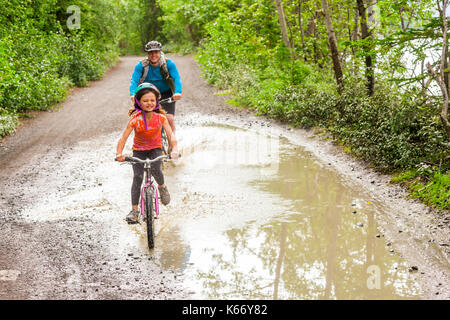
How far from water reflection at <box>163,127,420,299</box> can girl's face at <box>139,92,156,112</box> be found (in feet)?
5.66

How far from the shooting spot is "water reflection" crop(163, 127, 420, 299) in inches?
193

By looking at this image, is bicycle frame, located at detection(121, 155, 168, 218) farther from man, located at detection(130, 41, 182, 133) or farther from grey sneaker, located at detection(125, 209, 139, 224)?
man, located at detection(130, 41, 182, 133)

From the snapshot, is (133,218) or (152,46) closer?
(133,218)

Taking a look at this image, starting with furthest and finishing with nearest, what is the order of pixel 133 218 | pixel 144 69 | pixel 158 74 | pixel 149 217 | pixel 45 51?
1. pixel 45 51
2. pixel 158 74
3. pixel 144 69
4. pixel 133 218
5. pixel 149 217

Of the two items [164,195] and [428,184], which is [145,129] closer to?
[164,195]

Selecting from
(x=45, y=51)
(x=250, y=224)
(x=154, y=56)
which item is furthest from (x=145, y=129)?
(x=45, y=51)

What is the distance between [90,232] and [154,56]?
3264mm

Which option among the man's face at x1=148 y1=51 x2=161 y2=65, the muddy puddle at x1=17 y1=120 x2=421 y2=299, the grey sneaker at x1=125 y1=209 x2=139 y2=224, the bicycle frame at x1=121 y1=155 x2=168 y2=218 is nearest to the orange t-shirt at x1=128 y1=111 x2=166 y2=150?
the bicycle frame at x1=121 y1=155 x2=168 y2=218

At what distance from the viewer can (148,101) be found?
624 centimetres

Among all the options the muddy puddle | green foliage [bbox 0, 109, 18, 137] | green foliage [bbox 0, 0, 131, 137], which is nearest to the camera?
the muddy puddle

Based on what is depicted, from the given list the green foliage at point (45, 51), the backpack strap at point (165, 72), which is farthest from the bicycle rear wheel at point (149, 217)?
the green foliage at point (45, 51)

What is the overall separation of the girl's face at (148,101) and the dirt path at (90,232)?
174 centimetres
